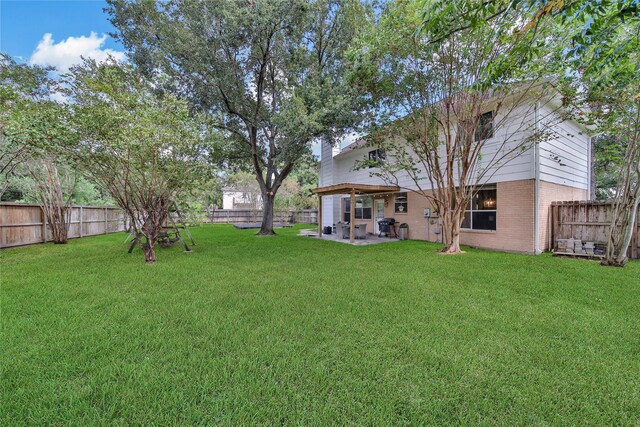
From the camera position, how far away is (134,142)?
552cm

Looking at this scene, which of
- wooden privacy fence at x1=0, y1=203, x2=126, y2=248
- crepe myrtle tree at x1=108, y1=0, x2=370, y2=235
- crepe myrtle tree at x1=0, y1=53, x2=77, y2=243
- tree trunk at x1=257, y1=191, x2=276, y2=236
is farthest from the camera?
tree trunk at x1=257, y1=191, x2=276, y2=236

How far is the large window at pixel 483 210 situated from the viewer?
8883 millimetres

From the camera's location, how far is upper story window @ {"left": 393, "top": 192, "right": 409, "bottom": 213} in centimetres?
1173

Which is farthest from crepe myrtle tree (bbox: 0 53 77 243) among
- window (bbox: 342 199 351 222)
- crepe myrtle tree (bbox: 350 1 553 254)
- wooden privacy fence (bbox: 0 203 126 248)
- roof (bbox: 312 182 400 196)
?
window (bbox: 342 199 351 222)

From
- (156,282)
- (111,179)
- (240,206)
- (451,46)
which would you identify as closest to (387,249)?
(451,46)

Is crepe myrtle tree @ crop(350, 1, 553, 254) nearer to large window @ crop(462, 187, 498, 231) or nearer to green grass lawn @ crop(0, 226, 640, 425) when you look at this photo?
large window @ crop(462, 187, 498, 231)

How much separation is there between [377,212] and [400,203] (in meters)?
1.55

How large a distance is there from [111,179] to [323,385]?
7.06 m

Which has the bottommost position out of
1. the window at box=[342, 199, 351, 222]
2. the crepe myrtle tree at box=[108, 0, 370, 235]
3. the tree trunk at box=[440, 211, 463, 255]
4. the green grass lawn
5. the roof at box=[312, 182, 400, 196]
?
the green grass lawn

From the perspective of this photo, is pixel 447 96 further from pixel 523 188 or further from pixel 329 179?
pixel 329 179

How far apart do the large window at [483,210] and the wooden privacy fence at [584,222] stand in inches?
60.5

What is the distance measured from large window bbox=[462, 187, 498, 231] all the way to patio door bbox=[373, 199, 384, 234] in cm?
412

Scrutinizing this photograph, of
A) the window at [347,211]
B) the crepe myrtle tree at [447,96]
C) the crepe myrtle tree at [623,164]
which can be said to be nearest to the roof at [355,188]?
the crepe myrtle tree at [447,96]

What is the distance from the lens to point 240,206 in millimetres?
28891
